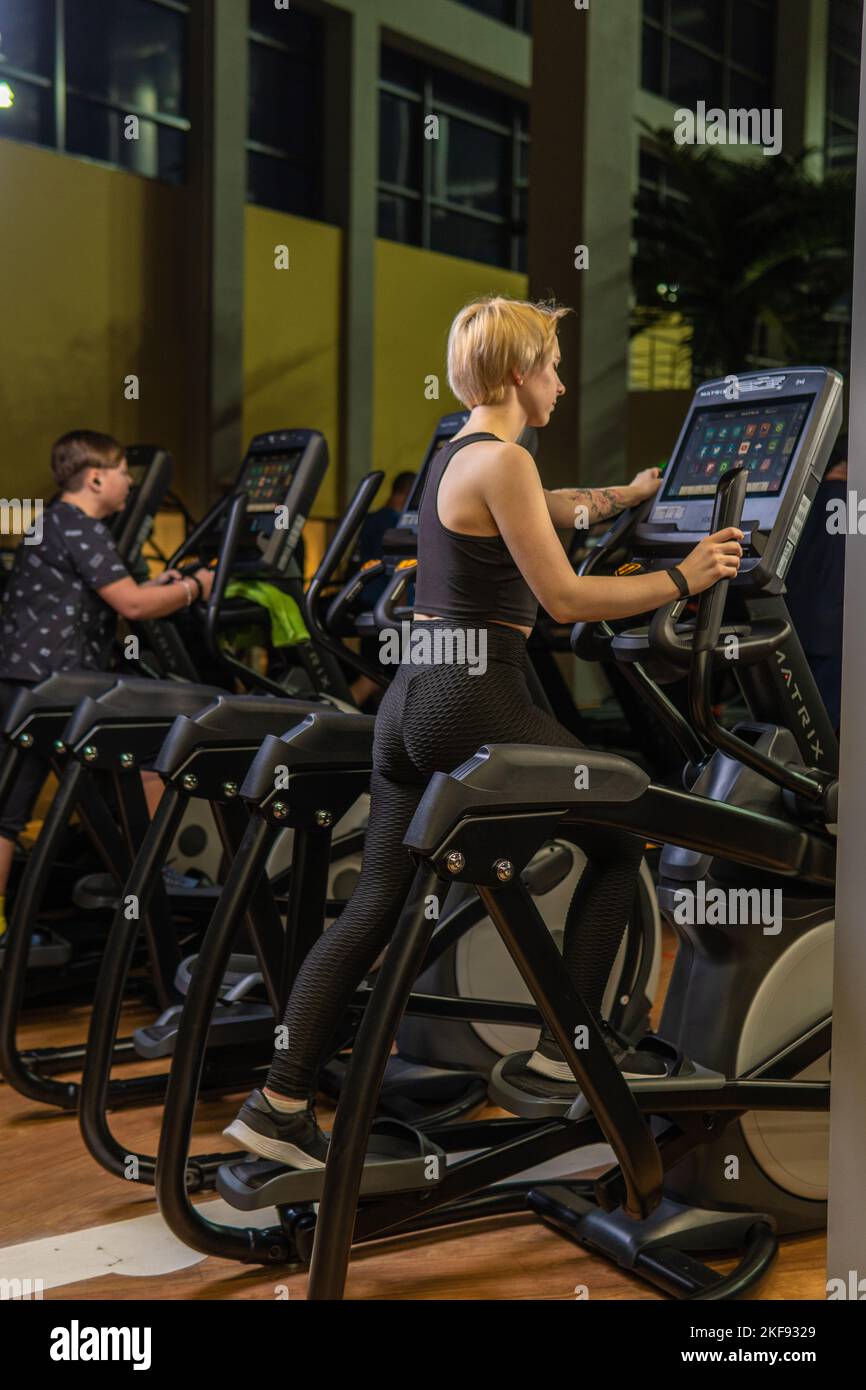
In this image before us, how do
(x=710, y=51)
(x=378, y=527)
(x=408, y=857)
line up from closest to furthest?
(x=408, y=857)
(x=378, y=527)
(x=710, y=51)

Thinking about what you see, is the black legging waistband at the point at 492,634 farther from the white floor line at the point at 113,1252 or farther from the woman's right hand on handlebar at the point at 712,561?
the white floor line at the point at 113,1252

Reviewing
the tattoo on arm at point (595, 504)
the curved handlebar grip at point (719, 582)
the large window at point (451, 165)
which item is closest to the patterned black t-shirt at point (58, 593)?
the tattoo on arm at point (595, 504)

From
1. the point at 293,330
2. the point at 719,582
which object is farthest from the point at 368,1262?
the point at 293,330

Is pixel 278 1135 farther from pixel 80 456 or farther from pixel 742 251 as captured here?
pixel 742 251

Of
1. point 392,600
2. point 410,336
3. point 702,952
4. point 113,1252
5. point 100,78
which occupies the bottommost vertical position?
point 113,1252

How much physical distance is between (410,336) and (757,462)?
32.8ft

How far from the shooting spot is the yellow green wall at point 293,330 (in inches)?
418

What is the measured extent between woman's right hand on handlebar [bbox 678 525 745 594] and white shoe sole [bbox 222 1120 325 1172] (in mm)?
1010

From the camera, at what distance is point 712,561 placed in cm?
214

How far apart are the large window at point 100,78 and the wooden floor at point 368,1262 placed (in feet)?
24.4

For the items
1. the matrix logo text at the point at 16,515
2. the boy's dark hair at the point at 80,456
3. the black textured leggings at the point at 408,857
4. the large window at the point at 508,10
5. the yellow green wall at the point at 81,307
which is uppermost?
the large window at the point at 508,10

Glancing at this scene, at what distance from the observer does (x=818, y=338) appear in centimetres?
1077
